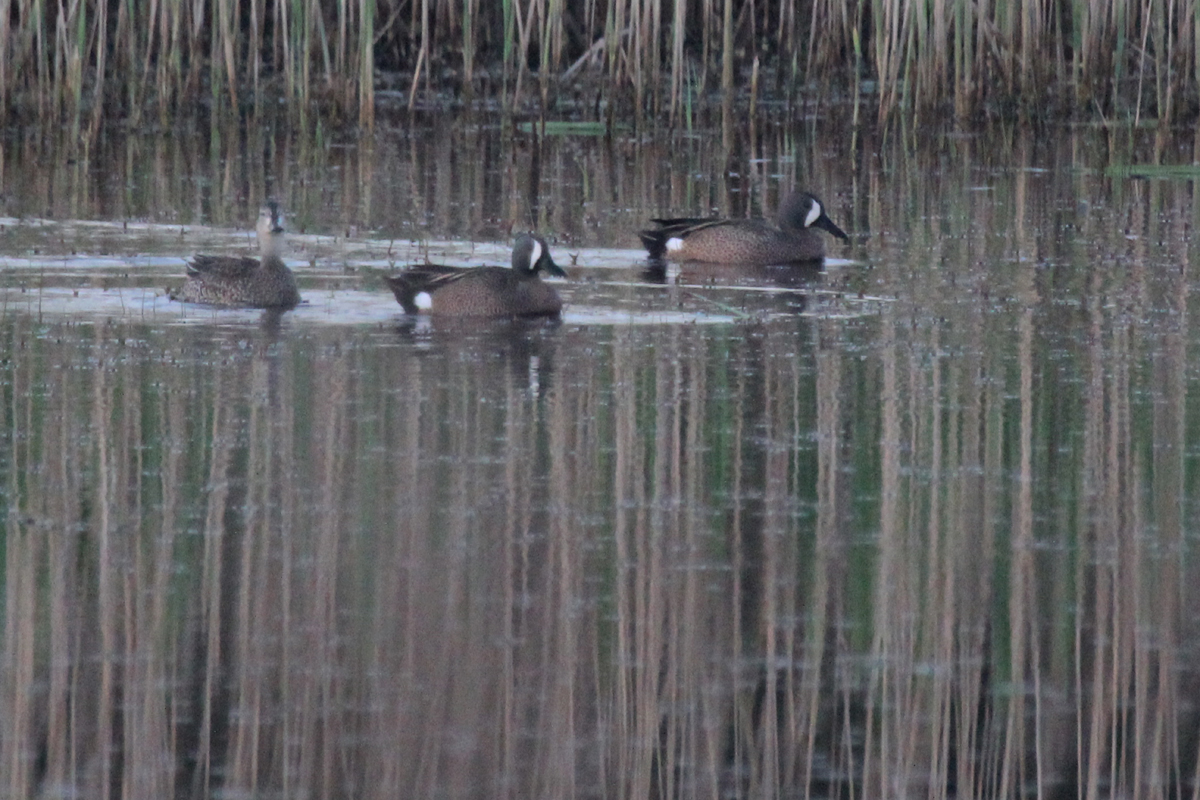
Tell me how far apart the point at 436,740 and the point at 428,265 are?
19.5 ft

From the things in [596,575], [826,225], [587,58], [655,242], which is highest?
[587,58]

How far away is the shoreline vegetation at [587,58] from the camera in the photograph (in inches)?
712

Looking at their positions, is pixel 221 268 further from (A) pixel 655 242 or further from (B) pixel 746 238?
(B) pixel 746 238

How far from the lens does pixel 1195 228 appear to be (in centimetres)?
1377

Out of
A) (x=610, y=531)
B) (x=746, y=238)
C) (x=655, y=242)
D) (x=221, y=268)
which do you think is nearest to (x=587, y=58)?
(x=746, y=238)

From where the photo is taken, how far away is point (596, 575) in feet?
20.7

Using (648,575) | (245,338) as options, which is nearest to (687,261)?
(245,338)

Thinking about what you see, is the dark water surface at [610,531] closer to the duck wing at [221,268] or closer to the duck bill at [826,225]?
the duck wing at [221,268]

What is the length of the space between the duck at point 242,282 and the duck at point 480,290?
0.51 meters

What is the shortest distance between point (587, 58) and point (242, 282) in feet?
32.0

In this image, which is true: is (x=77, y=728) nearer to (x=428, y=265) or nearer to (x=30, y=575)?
(x=30, y=575)

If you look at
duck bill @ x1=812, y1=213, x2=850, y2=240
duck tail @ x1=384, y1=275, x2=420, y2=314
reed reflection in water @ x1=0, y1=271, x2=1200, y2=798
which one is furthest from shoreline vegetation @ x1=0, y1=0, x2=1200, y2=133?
reed reflection in water @ x1=0, y1=271, x2=1200, y2=798

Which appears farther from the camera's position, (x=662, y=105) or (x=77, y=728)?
(x=662, y=105)

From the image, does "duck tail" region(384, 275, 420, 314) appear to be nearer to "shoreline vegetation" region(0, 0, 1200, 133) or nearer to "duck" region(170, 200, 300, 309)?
"duck" region(170, 200, 300, 309)
